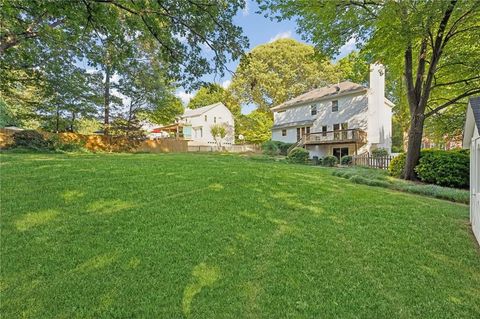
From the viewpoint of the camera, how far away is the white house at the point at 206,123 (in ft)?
118

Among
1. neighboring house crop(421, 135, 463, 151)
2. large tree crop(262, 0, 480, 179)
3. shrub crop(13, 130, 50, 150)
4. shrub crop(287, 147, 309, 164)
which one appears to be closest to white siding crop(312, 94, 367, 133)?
neighboring house crop(421, 135, 463, 151)

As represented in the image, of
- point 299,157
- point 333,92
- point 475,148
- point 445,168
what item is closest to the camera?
point 475,148

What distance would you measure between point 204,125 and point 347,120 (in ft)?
63.0

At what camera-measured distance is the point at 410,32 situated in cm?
905

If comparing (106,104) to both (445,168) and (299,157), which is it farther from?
(445,168)

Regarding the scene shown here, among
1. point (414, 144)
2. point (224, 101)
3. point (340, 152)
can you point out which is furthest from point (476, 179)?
point (224, 101)

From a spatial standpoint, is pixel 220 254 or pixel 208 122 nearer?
pixel 220 254

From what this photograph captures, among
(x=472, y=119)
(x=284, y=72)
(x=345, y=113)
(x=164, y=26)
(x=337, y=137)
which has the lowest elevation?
(x=472, y=119)

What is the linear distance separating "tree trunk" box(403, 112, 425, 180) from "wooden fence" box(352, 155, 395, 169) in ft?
15.8

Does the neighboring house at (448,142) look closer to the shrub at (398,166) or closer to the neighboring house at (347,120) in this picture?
the neighboring house at (347,120)

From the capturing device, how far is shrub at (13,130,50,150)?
1609cm

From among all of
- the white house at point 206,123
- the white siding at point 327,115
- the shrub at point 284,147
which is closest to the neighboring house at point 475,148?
the white siding at point 327,115

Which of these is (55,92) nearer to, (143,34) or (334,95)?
(143,34)

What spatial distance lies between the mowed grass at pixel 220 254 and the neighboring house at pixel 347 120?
1721cm
